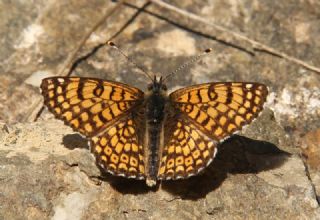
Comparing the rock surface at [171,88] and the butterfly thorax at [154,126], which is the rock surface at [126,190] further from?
the butterfly thorax at [154,126]

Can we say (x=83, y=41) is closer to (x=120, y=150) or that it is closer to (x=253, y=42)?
(x=253, y=42)

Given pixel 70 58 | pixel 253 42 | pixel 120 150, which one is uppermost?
pixel 253 42

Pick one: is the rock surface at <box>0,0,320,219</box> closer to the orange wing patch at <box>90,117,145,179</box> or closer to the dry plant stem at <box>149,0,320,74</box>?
the dry plant stem at <box>149,0,320,74</box>

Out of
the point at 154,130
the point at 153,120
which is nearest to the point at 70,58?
the point at 153,120

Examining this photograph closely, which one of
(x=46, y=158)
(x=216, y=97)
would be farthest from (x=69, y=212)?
(x=216, y=97)

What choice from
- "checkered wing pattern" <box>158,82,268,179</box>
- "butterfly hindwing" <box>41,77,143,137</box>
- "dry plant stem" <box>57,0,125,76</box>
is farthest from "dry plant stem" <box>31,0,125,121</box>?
"checkered wing pattern" <box>158,82,268,179</box>

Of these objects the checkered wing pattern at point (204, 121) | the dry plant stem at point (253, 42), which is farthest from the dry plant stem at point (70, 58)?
the checkered wing pattern at point (204, 121)

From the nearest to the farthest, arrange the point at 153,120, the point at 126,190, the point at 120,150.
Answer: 1. the point at 120,150
2. the point at 126,190
3. the point at 153,120
